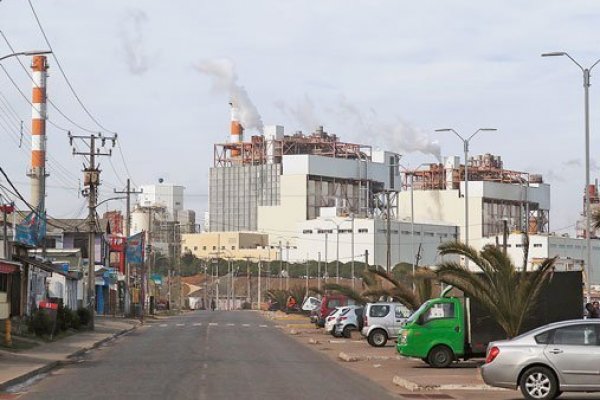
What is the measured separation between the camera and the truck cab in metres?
28.6

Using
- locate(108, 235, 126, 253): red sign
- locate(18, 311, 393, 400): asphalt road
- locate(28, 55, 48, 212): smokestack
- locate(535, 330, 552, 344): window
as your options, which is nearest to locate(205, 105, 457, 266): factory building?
locate(108, 235, 126, 253): red sign

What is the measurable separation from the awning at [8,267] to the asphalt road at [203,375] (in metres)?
6.48

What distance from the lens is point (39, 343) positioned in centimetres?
3938

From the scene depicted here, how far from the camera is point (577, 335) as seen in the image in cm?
1867

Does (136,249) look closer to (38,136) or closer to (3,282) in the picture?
(38,136)

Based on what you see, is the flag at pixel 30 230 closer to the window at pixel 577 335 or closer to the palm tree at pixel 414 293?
the palm tree at pixel 414 293

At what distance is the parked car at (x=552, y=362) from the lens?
1830 cm

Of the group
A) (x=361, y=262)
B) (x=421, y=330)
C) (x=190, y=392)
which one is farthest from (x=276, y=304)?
(x=190, y=392)

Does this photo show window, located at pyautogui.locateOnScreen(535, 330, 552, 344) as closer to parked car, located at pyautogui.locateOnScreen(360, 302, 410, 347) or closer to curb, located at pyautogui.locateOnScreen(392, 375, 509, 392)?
A: curb, located at pyautogui.locateOnScreen(392, 375, 509, 392)

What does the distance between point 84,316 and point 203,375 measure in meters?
30.6

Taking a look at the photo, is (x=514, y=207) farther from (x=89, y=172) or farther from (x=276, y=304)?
(x=89, y=172)

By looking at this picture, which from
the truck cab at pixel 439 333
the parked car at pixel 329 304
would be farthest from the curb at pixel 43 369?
the parked car at pixel 329 304

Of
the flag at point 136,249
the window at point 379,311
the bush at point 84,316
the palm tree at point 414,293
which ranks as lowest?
the bush at point 84,316

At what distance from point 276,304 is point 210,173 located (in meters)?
64.8
